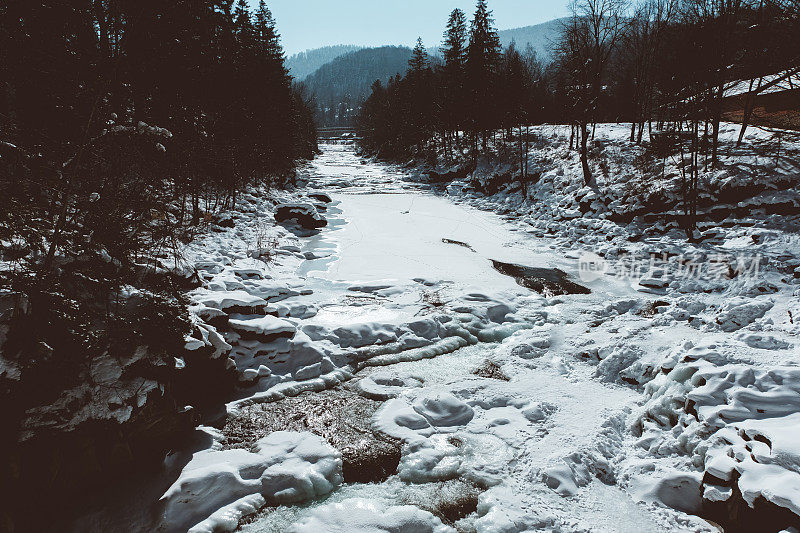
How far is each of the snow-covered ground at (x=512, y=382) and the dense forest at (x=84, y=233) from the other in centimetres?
87

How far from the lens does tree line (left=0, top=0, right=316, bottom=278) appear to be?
18.1ft

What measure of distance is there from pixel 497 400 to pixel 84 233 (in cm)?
686

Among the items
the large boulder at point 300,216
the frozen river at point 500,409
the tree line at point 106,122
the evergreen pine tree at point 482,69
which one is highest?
the evergreen pine tree at point 482,69

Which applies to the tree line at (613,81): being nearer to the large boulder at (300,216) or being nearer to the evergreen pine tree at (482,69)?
the evergreen pine tree at (482,69)

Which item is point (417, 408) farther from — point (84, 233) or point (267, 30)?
point (267, 30)

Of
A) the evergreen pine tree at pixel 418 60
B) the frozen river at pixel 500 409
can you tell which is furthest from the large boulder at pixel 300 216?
the evergreen pine tree at pixel 418 60

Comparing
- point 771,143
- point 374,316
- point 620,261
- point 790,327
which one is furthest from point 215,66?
point 771,143

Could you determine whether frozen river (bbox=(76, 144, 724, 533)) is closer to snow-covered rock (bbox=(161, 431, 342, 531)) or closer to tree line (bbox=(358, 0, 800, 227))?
snow-covered rock (bbox=(161, 431, 342, 531))

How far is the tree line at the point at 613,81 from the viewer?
39.2 feet

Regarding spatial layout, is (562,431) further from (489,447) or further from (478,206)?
(478,206)

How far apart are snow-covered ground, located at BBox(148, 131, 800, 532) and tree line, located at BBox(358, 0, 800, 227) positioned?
456 centimetres

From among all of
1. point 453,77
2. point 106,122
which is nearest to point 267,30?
point 453,77

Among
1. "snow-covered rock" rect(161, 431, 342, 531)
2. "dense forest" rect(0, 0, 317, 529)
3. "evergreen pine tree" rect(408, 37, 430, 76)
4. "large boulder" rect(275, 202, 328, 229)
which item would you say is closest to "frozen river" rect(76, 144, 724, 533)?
"snow-covered rock" rect(161, 431, 342, 531)

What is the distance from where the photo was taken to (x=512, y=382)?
6.52 m
